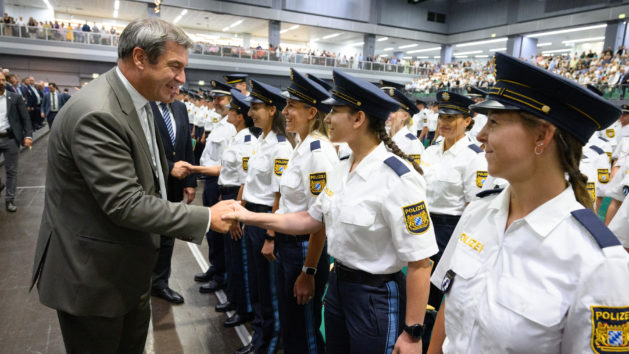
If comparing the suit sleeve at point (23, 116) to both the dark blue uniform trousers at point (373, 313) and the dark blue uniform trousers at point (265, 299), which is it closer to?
the dark blue uniform trousers at point (265, 299)

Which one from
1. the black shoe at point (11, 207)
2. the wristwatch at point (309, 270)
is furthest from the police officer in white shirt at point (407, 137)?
the black shoe at point (11, 207)

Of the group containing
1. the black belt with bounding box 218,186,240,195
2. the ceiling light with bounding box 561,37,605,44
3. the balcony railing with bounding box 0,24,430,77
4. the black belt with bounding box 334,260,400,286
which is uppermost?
the ceiling light with bounding box 561,37,605,44

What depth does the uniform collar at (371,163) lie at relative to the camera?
1.82 meters

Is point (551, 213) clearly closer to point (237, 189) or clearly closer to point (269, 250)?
point (269, 250)

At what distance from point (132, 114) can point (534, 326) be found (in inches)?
64.5

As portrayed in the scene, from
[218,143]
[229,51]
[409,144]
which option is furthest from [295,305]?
[229,51]

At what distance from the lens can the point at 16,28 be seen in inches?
707

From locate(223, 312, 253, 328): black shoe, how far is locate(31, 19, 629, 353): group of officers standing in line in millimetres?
407

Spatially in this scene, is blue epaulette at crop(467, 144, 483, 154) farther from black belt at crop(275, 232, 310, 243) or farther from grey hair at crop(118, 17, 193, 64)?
grey hair at crop(118, 17, 193, 64)

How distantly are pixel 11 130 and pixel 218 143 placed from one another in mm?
3498

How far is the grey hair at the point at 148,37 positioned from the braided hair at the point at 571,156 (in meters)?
1.42

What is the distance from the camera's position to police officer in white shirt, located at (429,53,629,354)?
0.98 m

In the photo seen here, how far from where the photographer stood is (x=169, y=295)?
3.72m

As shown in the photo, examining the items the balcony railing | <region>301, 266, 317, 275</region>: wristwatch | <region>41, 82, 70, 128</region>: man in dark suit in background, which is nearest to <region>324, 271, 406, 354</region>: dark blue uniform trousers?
<region>301, 266, 317, 275</region>: wristwatch
